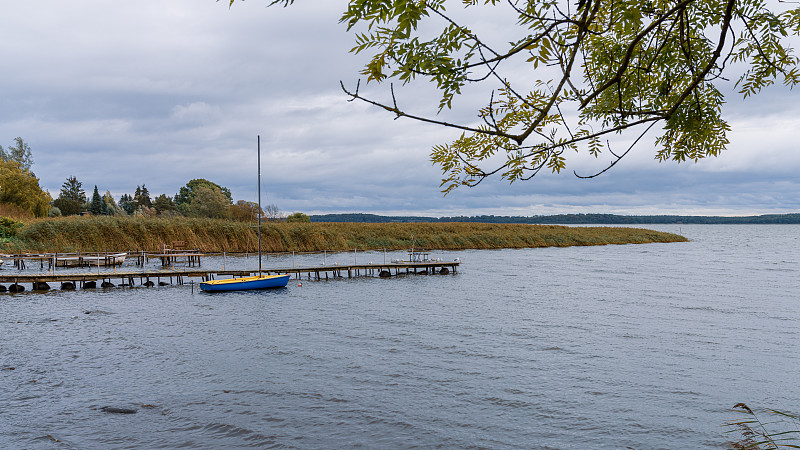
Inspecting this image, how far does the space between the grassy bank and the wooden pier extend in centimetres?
1191

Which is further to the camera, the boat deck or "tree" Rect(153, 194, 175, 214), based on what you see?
"tree" Rect(153, 194, 175, 214)

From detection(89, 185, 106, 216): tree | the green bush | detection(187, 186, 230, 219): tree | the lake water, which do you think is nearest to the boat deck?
the lake water

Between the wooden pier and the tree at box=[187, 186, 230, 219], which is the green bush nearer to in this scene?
the wooden pier

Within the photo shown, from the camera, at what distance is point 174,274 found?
3831 cm

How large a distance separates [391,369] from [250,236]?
49.1 meters

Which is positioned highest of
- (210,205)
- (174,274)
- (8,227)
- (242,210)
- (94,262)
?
(210,205)

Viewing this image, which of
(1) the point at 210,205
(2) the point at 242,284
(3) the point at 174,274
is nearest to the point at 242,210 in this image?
(1) the point at 210,205

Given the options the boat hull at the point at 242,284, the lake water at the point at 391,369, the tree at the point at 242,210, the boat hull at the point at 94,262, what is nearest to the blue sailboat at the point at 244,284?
the boat hull at the point at 242,284

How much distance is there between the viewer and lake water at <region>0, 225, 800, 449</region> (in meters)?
11.8

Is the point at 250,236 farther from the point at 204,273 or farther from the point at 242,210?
the point at 204,273

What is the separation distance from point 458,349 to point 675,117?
49.7ft

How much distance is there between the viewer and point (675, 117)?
15.9ft

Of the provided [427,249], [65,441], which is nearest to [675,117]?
[65,441]

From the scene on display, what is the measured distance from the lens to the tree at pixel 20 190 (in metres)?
67.4
